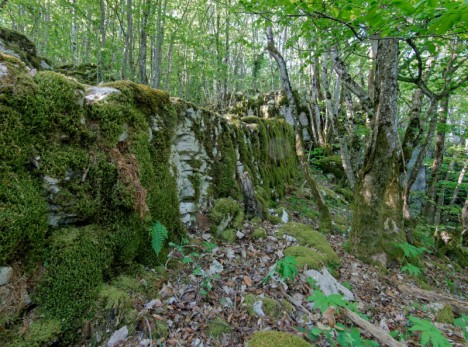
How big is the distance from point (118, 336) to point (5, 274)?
43.9 inches

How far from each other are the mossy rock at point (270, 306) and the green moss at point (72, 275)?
1744mm

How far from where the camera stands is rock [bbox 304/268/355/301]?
370 centimetres

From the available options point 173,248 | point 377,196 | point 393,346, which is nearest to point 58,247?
point 173,248

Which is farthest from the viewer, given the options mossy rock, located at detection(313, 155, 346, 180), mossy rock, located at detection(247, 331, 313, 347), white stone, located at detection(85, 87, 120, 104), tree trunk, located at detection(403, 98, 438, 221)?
mossy rock, located at detection(313, 155, 346, 180)

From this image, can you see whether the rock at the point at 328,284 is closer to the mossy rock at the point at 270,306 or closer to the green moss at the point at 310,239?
the green moss at the point at 310,239

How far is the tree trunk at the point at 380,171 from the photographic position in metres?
4.94

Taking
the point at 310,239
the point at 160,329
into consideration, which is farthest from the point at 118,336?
the point at 310,239

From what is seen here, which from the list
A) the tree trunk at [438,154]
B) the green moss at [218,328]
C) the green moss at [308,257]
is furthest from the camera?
the tree trunk at [438,154]

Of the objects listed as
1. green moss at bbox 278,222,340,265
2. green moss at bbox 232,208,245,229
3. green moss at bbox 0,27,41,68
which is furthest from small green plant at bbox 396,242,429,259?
green moss at bbox 0,27,41,68

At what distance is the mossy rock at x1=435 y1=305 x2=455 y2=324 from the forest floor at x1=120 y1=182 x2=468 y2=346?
102mm

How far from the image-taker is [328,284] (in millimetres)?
3781

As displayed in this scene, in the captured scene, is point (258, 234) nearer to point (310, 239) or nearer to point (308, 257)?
point (308, 257)

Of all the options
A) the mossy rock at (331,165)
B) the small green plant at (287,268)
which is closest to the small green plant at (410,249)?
the small green plant at (287,268)

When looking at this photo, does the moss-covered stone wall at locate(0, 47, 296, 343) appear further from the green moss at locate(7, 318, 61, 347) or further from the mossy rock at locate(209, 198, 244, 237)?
the mossy rock at locate(209, 198, 244, 237)
